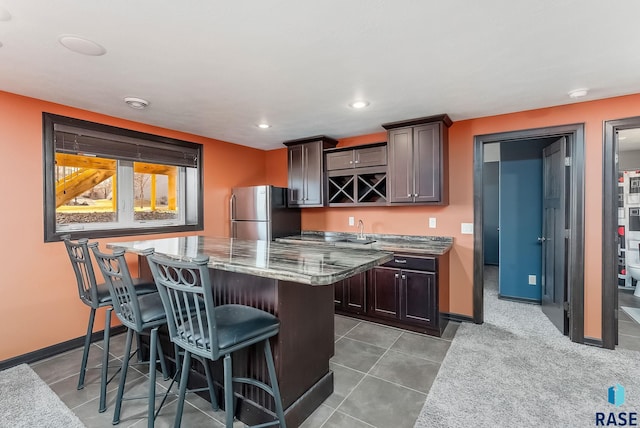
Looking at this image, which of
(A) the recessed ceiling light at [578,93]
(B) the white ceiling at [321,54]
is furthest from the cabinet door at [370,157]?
(A) the recessed ceiling light at [578,93]

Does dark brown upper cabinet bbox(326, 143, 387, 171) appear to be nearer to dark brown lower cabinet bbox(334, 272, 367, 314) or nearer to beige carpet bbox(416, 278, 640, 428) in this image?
dark brown lower cabinet bbox(334, 272, 367, 314)

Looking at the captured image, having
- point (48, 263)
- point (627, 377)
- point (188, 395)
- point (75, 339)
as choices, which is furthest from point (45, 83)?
point (627, 377)

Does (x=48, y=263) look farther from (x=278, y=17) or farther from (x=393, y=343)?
(x=393, y=343)

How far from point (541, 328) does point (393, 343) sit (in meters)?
1.73

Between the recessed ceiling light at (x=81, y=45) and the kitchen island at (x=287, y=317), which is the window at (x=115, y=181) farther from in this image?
the kitchen island at (x=287, y=317)

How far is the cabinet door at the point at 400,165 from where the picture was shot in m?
3.49

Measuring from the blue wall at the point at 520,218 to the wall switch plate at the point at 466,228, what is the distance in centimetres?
134

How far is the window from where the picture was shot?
9.49ft

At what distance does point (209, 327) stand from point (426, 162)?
9.34 ft

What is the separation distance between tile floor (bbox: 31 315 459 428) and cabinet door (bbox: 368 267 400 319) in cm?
26

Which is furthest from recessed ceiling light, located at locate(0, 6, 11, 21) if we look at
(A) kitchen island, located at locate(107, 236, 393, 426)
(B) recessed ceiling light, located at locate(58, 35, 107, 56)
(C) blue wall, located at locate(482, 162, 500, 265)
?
(C) blue wall, located at locate(482, 162, 500, 265)

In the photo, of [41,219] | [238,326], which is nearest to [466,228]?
[238,326]

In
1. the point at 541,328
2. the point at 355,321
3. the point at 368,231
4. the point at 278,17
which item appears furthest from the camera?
the point at 368,231

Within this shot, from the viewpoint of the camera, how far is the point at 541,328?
332 centimetres
